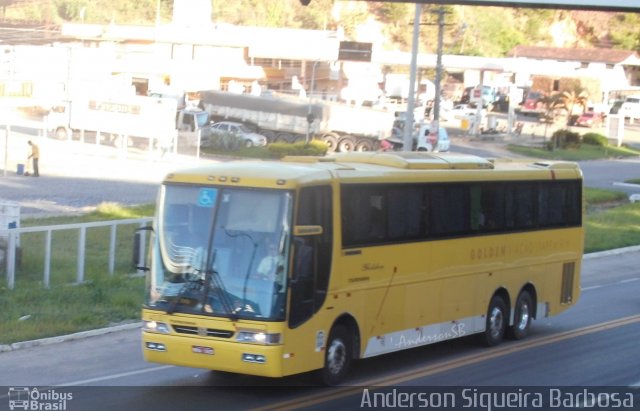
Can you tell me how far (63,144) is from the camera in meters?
53.2

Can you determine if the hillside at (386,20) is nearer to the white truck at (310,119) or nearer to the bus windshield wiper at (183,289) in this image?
the white truck at (310,119)

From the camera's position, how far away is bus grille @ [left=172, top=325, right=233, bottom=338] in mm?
11375

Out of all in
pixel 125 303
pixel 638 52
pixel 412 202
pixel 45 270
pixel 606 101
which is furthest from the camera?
pixel 638 52

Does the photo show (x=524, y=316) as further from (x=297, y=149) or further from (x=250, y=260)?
(x=297, y=149)

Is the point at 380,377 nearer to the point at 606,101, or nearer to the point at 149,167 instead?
the point at 149,167

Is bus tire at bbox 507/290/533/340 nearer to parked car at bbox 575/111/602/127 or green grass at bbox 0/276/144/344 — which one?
green grass at bbox 0/276/144/344

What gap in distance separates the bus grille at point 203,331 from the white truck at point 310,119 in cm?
4935

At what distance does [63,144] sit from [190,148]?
7.19 meters

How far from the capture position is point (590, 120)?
92250 millimetres

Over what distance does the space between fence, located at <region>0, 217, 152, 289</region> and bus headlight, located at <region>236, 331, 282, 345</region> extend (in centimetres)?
578

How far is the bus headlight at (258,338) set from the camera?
36.9ft

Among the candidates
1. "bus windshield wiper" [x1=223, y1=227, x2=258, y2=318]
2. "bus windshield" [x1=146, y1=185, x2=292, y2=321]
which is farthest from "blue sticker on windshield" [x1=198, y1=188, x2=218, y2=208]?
"bus windshield wiper" [x1=223, y1=227, x2=258, y2=318]

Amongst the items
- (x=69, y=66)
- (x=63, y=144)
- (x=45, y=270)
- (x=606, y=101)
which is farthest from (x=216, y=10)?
(x=45, y=270)

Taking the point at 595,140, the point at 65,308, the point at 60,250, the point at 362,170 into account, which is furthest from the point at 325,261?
the point at 595,140
